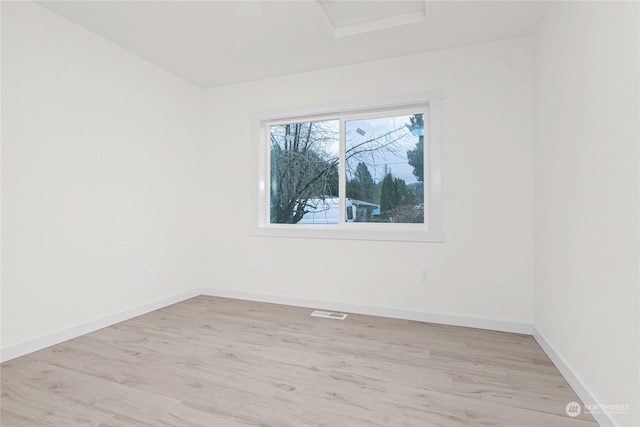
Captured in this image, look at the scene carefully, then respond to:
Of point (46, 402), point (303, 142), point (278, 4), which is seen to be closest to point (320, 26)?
point (278, 4)

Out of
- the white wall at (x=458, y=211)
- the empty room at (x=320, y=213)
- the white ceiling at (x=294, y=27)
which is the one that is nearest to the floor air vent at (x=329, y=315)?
the empty room at (x=320, y=213)

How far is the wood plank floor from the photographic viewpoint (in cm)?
150

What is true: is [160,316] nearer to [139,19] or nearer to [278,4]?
[139,19]

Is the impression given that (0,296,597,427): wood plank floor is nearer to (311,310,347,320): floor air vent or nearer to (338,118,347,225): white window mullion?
(311,310,347,320): floor air vent

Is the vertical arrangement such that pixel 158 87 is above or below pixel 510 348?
above

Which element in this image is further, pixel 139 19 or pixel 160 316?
pixel 160 316

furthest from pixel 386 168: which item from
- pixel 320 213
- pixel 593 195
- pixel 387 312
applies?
pixel 593 195

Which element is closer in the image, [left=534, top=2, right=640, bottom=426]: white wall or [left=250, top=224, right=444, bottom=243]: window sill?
[left=534, top=2, right=640, bottom=426]: white wall

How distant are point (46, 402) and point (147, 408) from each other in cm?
54

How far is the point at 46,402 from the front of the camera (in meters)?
1.61

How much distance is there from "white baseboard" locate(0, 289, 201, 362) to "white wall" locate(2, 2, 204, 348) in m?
0.04

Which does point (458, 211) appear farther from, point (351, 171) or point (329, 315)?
point (329, 315)

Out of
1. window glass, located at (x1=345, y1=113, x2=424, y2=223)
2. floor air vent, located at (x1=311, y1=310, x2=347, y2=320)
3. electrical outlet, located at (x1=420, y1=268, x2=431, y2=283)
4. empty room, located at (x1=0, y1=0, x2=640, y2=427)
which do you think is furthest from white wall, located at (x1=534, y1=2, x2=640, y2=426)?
floor air vent, located at (x1=311, y1=310, x2=347, y2=320)

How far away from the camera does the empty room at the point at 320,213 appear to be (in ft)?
5.03
